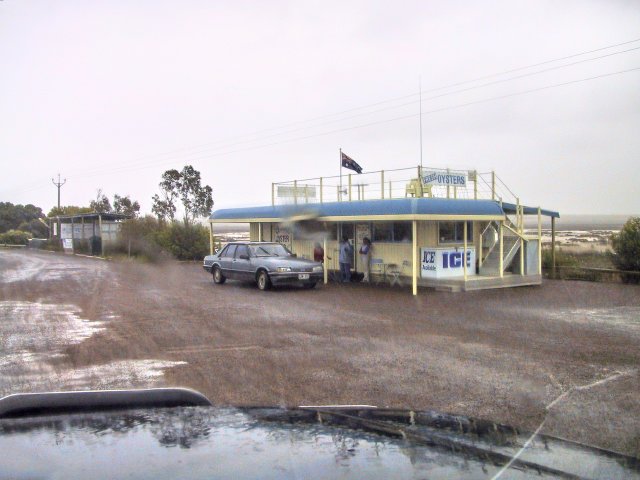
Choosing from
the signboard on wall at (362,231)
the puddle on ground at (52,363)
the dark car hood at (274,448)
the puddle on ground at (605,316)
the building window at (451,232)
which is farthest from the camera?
the signboard on wall at (362,231)

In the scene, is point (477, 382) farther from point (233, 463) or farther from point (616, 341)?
point (233, 463)

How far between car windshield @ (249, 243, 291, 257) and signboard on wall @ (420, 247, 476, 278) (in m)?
4.65

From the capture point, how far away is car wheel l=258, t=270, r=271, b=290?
20.5 meters

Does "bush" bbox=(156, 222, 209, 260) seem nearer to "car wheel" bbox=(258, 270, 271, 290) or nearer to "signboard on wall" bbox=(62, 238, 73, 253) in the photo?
"signboard on wall" bbox=(62, 238, 73, 253)

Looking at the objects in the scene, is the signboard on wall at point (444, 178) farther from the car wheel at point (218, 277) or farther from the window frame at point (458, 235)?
the car wheel at point (218, 277)

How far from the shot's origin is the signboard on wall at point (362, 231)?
23731 mm

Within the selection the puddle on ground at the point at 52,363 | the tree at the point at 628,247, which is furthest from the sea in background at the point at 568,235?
the puddle on ground at the point at 52,363

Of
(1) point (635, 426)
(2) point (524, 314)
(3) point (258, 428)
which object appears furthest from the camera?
(2) point (524, 314)

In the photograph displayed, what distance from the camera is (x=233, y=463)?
2381 millimetres

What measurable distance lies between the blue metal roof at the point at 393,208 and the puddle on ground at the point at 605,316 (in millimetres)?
5360

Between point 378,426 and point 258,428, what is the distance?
56 centimetres

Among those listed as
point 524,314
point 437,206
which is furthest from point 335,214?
point 524,314

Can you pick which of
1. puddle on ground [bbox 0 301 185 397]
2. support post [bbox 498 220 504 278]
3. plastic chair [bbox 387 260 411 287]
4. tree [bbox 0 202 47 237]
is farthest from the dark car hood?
tree [bbox 0 202 47 237]

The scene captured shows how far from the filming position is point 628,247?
22594mm
